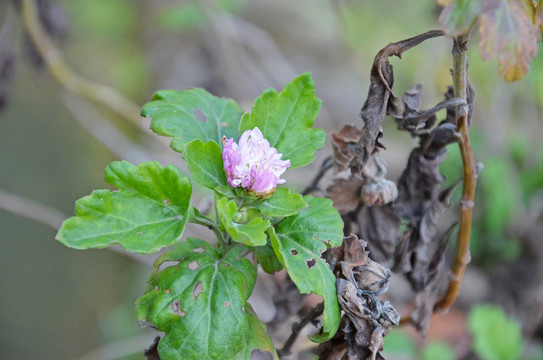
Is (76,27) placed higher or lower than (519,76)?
lower

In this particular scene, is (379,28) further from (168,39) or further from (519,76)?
(519,76)

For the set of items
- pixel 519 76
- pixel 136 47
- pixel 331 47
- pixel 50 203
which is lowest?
pixel 50 203

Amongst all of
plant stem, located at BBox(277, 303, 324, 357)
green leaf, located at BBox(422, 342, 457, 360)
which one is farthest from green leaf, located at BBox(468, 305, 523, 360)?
plant stem, located at BBox(277, 303, 324, 357)

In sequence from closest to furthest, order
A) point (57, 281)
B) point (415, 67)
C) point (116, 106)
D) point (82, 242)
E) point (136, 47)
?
point (82, 242)
point (116, 106)
point (57, 281)
point (415, 67)
point (136, 47)

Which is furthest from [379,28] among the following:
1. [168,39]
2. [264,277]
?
[264,277]

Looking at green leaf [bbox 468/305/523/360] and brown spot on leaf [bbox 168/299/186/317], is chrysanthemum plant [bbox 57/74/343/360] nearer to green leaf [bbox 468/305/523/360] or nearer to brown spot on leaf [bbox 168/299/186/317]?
brown spot on leaf [bbox 168/299/186/317]
